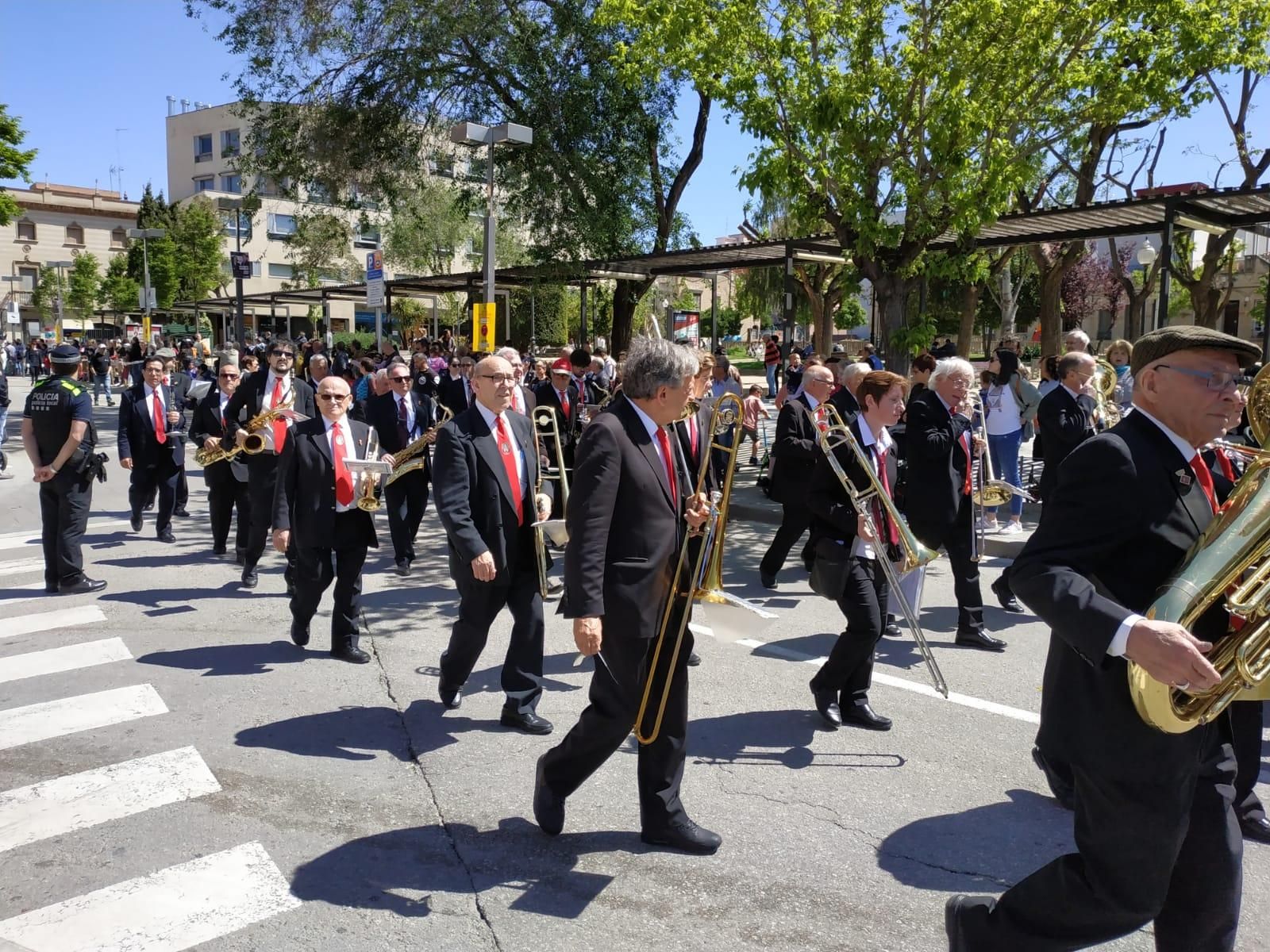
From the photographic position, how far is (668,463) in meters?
3.88

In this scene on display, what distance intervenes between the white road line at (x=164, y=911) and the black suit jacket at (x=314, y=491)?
2614mm

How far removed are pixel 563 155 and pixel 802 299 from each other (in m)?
29.4

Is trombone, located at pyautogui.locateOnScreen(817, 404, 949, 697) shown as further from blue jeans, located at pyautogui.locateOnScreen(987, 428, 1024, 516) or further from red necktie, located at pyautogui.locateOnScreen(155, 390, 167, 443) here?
red necktie, located at pyautogui.locateOnScreen(155, 390, 167, 443)

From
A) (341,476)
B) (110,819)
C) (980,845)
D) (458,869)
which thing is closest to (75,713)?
(110,819)

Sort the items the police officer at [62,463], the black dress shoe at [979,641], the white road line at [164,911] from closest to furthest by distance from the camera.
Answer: the white road line at [164,911]
the black dress shoe at [979,641]
the police officer at [62,463]

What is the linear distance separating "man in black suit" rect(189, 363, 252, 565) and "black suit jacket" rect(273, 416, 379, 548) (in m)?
2.90

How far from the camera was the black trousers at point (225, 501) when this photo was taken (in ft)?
29.8

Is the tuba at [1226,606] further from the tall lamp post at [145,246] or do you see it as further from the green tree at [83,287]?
the green tree at [83,287]

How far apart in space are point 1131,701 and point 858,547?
2678 mm

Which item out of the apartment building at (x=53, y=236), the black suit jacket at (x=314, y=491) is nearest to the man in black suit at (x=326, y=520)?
the black suit jacket at (x=314, y=491)

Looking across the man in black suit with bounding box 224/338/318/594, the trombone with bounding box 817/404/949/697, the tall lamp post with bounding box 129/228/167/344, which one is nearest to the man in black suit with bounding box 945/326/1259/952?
the trombone with bounding box 817/404/949/697

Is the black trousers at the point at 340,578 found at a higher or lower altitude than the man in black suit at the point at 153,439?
lower

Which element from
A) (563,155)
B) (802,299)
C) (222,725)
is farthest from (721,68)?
(802,299)

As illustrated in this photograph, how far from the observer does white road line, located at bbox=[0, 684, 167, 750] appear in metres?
5.21
